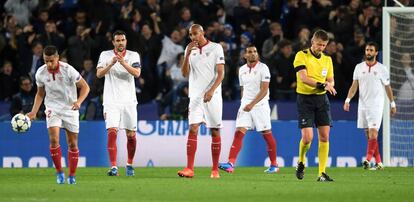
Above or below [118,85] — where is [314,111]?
below

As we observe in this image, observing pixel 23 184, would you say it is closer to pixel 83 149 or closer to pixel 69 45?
pixel 83 149

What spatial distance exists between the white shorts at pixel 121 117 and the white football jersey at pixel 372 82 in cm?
472

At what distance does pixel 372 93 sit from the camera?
21.2 meters

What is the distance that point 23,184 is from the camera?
52.3 ft

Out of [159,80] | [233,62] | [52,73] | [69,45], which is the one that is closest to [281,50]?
[233,62]

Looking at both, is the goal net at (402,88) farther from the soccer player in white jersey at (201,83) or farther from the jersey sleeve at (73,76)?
the jersey sleeve at (73,76)

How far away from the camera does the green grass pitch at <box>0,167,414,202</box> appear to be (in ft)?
44.0

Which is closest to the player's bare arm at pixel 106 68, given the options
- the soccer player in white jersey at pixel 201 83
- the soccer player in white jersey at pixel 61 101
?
the soccer player in white jersey at pixel 201 83

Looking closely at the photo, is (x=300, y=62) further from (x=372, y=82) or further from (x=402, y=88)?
(x=402, y=88)

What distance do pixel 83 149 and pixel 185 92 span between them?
269 centimetres

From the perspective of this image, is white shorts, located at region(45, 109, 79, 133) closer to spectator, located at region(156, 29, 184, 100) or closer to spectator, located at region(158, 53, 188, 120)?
spectator, located at region(158, 53, 188, 120)

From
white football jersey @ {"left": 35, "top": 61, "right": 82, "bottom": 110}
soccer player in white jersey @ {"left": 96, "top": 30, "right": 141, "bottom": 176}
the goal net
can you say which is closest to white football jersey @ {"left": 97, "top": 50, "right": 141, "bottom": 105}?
A: soccer player in white jersey @ {"left": 96, "top": 30, "right": 141, "bottom": 176}

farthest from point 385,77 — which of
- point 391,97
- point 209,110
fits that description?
point 209,110

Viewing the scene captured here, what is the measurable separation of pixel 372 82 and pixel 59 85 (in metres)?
7.38
